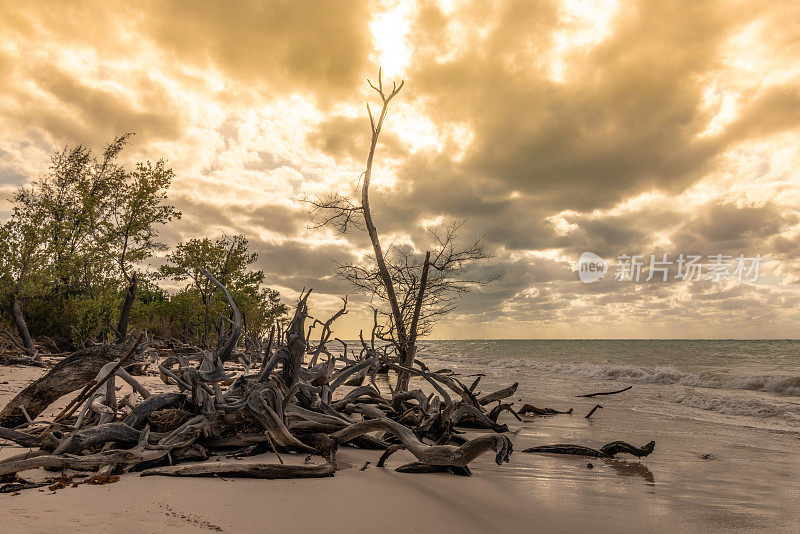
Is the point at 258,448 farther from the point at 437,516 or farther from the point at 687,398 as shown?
the point at 687,398

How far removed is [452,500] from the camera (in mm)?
2996

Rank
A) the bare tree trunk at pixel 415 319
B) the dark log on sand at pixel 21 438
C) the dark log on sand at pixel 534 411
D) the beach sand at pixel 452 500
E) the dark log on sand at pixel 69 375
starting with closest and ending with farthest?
the beach sand at pixel 452 500
the dark log on sand at pixel 21 438
the dark log on sand at pixel 69 375
the dark log on sand at pixel 534 411
the bare tree trunk at pixel 415 319

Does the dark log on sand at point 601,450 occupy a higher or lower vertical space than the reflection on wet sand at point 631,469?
higher

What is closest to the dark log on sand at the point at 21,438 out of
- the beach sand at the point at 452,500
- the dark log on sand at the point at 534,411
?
the beach sand at the point at 452,500

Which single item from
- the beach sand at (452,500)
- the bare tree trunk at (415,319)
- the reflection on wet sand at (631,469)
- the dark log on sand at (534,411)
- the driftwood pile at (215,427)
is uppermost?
the bare tree trunk at (415,319)

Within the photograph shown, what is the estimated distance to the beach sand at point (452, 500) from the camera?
2.41 m

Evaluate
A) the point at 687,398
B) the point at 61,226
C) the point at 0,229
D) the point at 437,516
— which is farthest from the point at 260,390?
the point at 61,226

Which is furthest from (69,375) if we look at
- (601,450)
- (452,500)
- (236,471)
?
(601,450)

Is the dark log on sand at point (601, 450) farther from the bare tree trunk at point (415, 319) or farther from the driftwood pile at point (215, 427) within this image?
the bare tree trunk at point (415, 319)

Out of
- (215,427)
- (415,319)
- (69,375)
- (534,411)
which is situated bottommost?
(534,411)

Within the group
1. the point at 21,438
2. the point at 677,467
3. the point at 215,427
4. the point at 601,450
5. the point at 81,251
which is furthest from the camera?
the point at 81,251

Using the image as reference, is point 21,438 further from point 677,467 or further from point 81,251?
point 81,251

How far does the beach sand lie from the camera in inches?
94.9

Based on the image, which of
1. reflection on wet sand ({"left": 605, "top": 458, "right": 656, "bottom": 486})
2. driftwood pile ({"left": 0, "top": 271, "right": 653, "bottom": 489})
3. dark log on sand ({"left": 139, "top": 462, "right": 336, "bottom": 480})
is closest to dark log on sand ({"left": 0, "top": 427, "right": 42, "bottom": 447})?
driftwood pile ({"left": 0, "top": 271, "right": 653, "bottom": 489})
